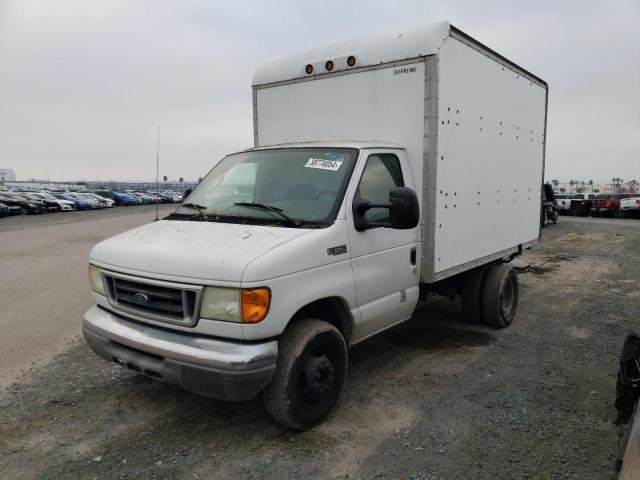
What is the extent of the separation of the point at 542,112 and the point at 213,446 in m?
6.59

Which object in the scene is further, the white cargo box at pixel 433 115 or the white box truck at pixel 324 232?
the white cargo box at pixel 433 115

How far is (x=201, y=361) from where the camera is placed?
3207mm

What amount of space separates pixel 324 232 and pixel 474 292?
10.8ft

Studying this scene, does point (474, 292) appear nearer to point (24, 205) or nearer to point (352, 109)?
point (352, 109)

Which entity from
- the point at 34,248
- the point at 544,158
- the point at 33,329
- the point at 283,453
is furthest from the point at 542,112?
the point at 34,248

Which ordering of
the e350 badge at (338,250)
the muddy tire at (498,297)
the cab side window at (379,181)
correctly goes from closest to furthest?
the e350 badge at (338,250) → the cab side window at (379,181) → the muddy tire at (498,297)

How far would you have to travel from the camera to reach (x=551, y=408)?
412 centimetres

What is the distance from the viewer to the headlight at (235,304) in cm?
317

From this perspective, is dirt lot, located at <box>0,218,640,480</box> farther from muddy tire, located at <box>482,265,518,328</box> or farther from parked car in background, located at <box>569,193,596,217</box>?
parked car in background, located at <box>569,193,596,217</box>

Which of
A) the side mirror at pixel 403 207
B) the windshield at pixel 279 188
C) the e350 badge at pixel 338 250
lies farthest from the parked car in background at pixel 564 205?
the e350 badge at pixel 338 250

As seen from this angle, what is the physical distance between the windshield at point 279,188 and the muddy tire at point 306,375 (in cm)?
85

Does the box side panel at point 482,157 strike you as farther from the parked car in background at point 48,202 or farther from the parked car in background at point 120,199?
the parked car in background at point 120,199

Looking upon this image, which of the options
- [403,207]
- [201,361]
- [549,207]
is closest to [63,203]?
[549,207]

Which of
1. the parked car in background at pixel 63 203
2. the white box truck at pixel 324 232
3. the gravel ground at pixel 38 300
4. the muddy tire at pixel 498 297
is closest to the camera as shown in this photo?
the white box truck at pixel 324 232
